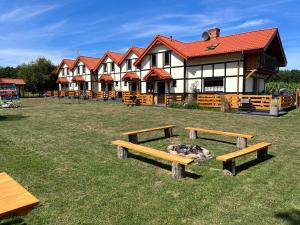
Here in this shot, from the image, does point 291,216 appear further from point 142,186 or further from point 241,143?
point 241,143

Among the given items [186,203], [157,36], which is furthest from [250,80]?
[186,203]

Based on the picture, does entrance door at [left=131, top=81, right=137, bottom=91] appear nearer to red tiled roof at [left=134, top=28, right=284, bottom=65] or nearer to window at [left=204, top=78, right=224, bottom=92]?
red tiled roof at [left=134, top=28, right=284, bottom=65]

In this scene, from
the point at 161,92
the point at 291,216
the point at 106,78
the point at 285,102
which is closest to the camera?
the point at 291,216

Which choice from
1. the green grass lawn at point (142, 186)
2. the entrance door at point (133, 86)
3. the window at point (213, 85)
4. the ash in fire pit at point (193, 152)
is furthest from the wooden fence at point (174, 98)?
the ash in fire pit at point (193, 152)

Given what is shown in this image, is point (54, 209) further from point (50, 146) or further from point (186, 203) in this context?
point (50, 146)

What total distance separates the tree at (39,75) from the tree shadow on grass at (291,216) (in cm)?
5142

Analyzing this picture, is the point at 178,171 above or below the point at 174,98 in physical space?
below

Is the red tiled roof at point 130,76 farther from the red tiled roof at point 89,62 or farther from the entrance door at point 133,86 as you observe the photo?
the red tiled roof at point 89,62

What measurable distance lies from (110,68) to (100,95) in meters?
4.05

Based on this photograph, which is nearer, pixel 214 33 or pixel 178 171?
pixel 178 171

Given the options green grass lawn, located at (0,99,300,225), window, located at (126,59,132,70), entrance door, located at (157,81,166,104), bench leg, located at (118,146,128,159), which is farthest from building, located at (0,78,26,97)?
bench leg, located at (118,146,128,159)

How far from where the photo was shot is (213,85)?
881 inches

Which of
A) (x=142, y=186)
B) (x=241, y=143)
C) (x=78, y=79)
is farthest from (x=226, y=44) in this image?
(x=78, y=79)

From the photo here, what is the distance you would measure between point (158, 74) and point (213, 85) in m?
5.63
